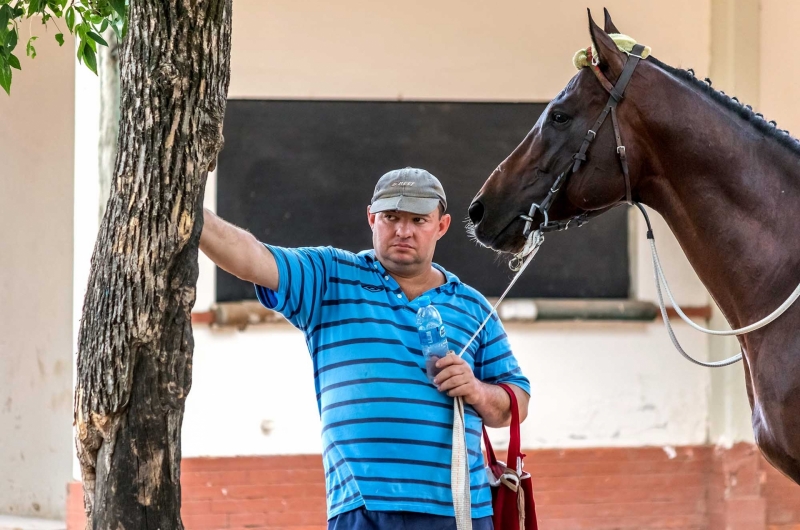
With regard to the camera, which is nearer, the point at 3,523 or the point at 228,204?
the point at 228,204

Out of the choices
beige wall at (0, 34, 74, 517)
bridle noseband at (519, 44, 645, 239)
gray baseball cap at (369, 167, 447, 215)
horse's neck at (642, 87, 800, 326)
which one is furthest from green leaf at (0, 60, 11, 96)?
beige wall at (0, 34, 74, 517)

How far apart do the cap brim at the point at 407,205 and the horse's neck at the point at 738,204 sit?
73cm

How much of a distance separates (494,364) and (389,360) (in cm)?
35

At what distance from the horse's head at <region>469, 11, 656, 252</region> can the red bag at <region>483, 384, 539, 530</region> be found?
0.56 m

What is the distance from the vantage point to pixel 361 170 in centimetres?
541

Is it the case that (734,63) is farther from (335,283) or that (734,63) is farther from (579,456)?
(335,283)

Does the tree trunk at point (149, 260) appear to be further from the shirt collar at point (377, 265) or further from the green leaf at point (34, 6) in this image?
the shirt collar at point (377, 265)

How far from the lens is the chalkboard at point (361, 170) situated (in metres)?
5.32

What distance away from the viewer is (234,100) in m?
5.32

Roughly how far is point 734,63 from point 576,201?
3080 mm

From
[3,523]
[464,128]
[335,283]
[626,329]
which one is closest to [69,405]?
→ [3,523]

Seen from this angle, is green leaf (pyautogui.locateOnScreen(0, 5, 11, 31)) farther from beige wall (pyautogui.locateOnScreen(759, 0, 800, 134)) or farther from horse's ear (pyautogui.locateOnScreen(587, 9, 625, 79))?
beige wall (pyautogui.locateOnScreen(759, 0, 800, 134))

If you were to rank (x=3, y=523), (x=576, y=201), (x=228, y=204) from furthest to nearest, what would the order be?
(x=3, y=523) < (x=228, y=204) < (x=576, y=201)

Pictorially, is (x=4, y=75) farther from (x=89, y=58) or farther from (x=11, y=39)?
(x=89, y=58)
